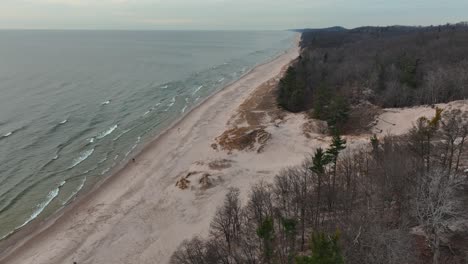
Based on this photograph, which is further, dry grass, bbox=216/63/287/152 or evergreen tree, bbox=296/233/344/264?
dry grass, bbox=216/63/287/152

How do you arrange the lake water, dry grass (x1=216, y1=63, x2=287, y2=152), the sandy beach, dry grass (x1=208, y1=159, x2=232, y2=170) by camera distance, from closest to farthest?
the sandy beach
the lake water
dry grass (x1=208, y1=159, x2=232, y2=170)
dry grass (x1=216, y1=63, x2=287, y2=152)

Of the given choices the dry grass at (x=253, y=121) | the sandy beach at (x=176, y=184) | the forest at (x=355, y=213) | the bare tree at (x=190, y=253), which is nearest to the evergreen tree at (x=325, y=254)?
the forest at (x=355, y=213)

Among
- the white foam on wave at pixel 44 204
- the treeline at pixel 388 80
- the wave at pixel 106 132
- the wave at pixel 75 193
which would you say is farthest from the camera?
the treeline at pixel 388 80

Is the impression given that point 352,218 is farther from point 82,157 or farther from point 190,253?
point 82,157

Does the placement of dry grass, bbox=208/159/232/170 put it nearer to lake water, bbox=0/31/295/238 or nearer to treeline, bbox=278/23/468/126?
lake water, bbox=0/31/295/238

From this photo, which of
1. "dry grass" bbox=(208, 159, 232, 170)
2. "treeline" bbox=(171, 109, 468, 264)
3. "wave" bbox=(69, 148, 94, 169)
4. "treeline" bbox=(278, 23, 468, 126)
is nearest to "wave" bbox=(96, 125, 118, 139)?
"wave" bbox=(69, 148, 94, 169)

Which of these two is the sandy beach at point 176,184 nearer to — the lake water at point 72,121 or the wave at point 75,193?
the wave at point 75,193

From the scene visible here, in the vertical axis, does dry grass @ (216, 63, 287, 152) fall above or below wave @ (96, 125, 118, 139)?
above

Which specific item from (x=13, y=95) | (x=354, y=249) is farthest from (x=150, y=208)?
(x=13, y=95)

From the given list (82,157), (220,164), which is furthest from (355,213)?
(82,157)
